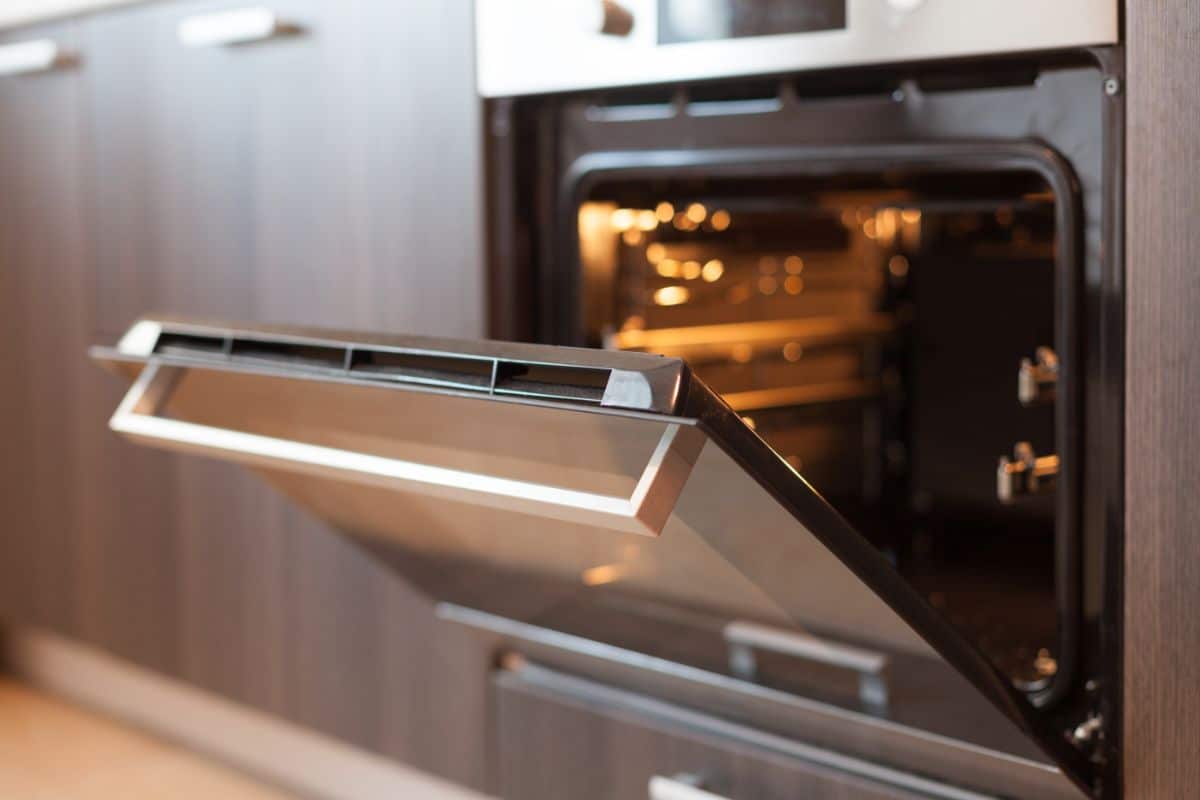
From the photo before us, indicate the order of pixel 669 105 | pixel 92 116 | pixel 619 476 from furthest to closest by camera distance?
pixel 92 116
pixel 669 105
pixel 619 476

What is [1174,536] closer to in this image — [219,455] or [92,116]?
[219,455]

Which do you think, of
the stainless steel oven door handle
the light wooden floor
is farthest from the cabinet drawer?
the light wooden floor

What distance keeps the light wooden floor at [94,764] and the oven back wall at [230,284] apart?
0.17 meters

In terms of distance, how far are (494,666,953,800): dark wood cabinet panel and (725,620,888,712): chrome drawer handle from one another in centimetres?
7

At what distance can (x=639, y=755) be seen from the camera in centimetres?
120

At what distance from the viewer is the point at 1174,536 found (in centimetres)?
89

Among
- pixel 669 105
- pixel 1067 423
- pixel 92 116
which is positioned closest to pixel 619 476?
pixel 1067 423

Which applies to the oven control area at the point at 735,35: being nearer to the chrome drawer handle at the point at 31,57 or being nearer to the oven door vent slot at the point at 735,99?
the oven door vent slot at the point at 735,99

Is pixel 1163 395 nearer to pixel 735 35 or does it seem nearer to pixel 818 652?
pixel 818 652

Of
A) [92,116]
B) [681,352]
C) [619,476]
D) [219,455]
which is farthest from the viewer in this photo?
[92,116]

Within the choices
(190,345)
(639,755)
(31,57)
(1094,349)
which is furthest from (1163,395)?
(31,57)

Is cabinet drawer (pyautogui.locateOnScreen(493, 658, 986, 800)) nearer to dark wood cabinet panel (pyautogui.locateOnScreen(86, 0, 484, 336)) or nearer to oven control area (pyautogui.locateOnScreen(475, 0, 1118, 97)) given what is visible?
dark wood cabinet panel (pyautogui.locateOnScreen(86, 0, 484, 336))

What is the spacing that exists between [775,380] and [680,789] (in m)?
0.49

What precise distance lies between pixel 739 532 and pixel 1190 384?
303mm
